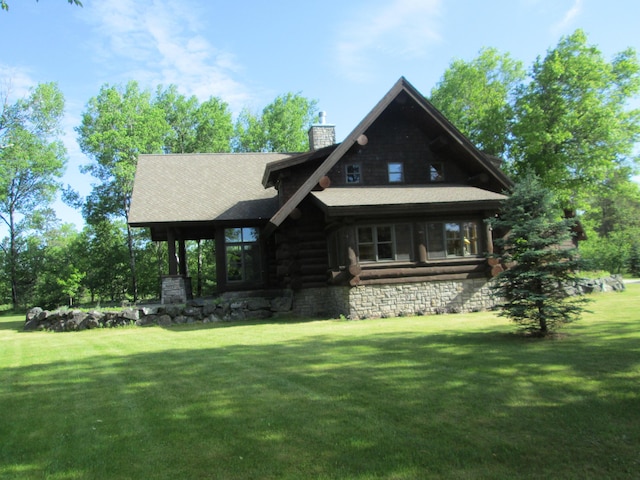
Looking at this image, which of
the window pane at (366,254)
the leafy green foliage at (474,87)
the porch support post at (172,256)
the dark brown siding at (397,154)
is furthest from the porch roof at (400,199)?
the leafy green foliage at (474,87)

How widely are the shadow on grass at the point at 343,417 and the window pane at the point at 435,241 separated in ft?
26.9

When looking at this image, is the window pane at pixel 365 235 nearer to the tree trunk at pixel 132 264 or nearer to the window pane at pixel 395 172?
the window pane at pixel 395 172

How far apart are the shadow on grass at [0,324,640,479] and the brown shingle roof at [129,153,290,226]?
1127 centimetres

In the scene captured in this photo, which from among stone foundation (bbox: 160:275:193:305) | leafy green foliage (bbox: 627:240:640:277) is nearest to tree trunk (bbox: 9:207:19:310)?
stone foundation (bbox: 160:275:193:305)

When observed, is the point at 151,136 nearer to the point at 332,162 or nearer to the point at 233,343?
the point at 332,162

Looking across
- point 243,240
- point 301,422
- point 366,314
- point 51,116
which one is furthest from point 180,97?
point 301,422

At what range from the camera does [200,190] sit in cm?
2178

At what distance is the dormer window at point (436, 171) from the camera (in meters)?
19.0

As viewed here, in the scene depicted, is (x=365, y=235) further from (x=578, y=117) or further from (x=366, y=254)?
(x=578, y=117)

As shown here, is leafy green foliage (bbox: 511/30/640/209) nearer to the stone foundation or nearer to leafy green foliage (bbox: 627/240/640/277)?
leafy green foliage (bbox: 627/240/640/277)

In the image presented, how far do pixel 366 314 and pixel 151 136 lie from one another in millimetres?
27895

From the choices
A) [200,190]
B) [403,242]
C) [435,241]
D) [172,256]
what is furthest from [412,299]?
[200,190]

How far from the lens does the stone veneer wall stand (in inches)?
638

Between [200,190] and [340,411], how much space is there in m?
17.5
